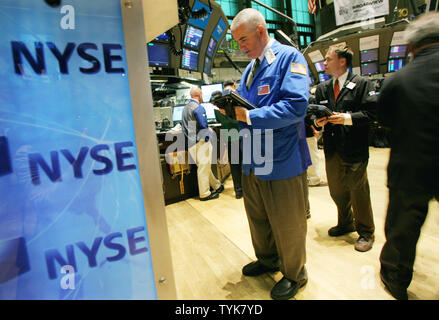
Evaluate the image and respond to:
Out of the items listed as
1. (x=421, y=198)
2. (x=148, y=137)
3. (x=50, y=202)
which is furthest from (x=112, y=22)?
(x=421, y=198)

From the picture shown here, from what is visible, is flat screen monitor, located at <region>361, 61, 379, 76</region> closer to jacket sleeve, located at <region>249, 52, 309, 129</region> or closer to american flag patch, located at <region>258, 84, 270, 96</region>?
jacket sleeve, located at <region>249, 52, 309, 129</region>

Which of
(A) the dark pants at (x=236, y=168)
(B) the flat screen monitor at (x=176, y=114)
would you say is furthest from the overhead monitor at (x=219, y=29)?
(A) the dark pants at (x=236, y=168)

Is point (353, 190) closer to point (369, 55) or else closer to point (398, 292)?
point (398, 292)

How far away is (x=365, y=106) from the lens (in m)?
2.00

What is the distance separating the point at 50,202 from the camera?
831mm

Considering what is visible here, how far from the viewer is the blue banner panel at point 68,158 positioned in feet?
2.50

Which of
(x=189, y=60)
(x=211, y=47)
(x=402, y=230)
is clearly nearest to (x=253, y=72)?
(x=402, y=230)

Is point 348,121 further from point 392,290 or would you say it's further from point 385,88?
point 392,290

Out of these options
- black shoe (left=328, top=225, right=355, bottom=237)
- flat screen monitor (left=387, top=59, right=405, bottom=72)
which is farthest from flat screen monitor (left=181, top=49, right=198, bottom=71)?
flat screen monitor (left=387, top=59, right=405, bottom=72)

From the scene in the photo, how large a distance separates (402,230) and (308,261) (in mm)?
848

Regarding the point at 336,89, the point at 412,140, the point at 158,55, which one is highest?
the point at 158,55

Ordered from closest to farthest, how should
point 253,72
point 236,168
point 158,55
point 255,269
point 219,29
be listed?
1. point 253,72
2. point 255,269
3. point 236,168
4. point 158,55
5. point 219,29

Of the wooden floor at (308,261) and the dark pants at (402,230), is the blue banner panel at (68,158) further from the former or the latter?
the dark pants at (402,230)

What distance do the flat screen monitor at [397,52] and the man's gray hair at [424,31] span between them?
7519 millimetres
